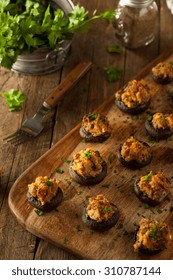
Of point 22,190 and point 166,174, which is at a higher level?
point 22,190

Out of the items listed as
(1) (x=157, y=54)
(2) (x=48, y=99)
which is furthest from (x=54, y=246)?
(1) (x=157, y=54)

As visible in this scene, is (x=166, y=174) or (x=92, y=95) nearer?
(x=166, y=174)

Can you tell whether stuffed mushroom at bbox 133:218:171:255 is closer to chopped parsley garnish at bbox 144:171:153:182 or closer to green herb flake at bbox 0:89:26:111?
chopped parsley garnish at bbox 144:171:153:182

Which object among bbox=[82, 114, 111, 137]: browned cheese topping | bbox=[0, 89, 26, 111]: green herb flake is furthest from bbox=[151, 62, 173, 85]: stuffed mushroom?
bbox=[0, 89, 26, 111]: green herb flake

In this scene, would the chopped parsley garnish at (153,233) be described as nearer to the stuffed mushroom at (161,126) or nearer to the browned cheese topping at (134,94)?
the stuffed mushroom at (161,126)

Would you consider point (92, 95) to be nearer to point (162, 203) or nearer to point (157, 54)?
point (157, 54)

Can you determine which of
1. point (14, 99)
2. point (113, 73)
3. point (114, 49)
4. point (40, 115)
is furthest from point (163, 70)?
point (14, 99)
